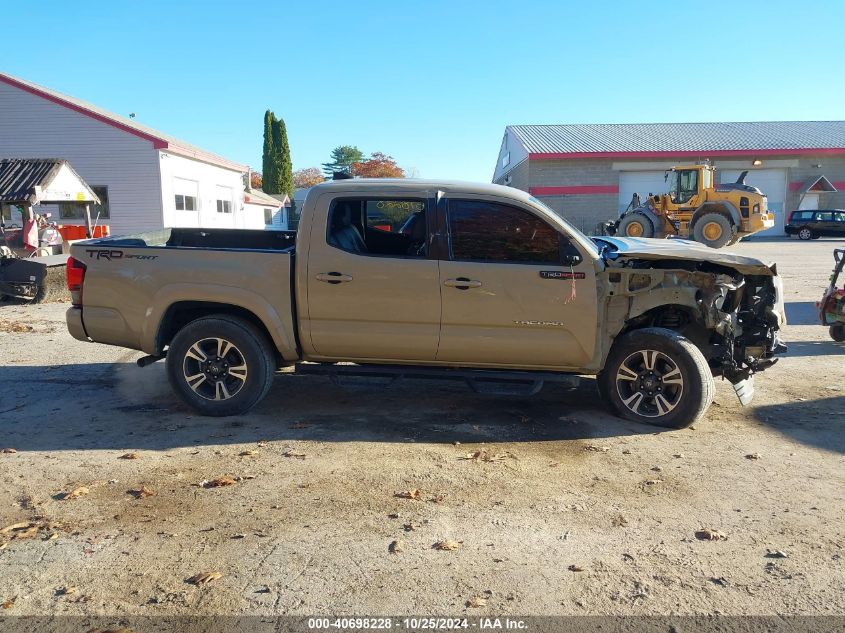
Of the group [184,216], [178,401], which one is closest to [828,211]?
[184,216]

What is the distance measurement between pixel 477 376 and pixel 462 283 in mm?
791

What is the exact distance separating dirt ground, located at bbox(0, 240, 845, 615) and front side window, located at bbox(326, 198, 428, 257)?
145 centimetres

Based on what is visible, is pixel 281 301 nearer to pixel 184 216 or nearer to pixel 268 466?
pixel 268 466

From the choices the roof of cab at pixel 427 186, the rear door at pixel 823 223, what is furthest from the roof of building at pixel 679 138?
the roof of cab at pixel 427 186

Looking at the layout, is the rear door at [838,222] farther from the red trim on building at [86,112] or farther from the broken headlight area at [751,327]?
the broken headlight area at [751,327]

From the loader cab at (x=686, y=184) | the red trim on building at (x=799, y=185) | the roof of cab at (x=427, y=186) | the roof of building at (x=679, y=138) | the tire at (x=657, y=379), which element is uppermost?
the roof of building at (x=679, y=138)

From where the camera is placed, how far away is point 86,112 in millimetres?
21828

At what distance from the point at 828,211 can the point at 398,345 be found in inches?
1374

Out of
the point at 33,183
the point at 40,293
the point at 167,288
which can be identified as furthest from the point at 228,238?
the point at 33,183

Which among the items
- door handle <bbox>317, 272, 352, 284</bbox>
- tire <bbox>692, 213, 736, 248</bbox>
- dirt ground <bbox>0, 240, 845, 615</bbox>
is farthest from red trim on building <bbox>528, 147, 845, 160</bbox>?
door handle <bbox>317, 272, 352, 284</bbox>

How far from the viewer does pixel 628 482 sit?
417cm

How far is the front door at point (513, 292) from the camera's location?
16.4ft

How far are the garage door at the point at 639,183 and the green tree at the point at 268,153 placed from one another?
35.0 metres

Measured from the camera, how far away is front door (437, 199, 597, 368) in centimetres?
501
